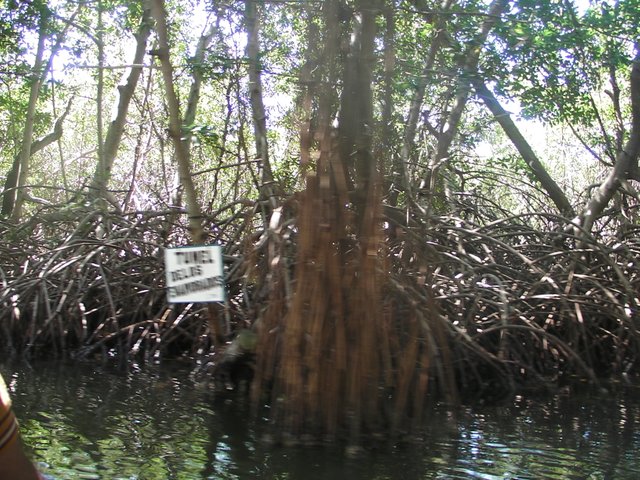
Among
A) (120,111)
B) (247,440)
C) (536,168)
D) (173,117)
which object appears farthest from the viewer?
(120,111)

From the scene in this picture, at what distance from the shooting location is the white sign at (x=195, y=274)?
11.9 ft

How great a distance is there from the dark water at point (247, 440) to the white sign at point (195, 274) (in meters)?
0.68

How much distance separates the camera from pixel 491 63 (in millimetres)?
6461

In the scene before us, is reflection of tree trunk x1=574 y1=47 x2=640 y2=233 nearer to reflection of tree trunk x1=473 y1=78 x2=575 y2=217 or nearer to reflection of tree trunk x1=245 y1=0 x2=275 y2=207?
reflection of tree trunk x1=473 y1=78 x2=575 y2=217

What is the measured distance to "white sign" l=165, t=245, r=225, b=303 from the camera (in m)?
3.64

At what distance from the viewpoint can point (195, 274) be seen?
3.68 metres

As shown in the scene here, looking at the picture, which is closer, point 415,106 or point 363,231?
point 363,231

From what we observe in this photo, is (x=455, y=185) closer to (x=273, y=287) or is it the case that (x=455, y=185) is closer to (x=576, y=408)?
(x=576, y=408)

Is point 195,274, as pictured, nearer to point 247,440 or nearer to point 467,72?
point 247,440

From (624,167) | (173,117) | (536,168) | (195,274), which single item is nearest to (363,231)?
(195,274)

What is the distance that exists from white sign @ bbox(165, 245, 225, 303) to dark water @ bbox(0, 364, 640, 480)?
2.22ft

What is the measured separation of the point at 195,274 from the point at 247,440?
32.9 inches

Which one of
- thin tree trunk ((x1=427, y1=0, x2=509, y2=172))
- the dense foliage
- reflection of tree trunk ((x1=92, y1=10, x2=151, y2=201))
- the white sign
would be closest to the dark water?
the dense foliage

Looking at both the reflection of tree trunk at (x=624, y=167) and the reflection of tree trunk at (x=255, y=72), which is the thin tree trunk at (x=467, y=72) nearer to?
the reflection of tree trunk at (x=624, y=167)
